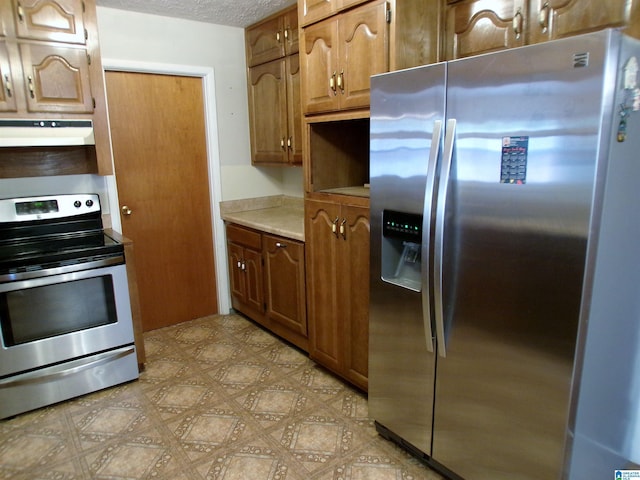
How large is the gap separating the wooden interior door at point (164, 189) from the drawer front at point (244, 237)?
0.23 m

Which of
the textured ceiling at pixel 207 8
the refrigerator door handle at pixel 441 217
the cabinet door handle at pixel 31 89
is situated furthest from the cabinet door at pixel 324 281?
the cabinet door handle at pixel 31 89

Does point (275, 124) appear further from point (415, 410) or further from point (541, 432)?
point (541, 432)

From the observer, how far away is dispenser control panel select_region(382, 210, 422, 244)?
67.6 inches

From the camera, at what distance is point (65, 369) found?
244cm

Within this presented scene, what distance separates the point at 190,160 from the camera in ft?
11.3

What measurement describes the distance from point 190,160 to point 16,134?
4.20 ft

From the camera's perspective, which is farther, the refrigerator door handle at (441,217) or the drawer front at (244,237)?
the drawer front at (244,237)

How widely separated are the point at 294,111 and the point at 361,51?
1114 mm

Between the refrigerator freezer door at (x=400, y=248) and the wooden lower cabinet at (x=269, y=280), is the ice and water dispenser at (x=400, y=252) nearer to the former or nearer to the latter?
the refrigerator freezer door at (x=400, y=248)

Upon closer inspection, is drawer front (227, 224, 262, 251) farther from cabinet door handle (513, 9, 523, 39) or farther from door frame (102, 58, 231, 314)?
cabinet door handle (513, 9, 523, 39)

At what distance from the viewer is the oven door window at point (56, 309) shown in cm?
228

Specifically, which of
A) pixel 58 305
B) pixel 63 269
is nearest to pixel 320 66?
pixel 63 269

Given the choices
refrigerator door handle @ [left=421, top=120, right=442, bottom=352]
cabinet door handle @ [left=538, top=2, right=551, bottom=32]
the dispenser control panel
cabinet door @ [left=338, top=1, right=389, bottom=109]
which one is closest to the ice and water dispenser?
the dispenser control panel

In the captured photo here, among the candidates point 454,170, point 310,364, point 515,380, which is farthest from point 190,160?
point 515,380
